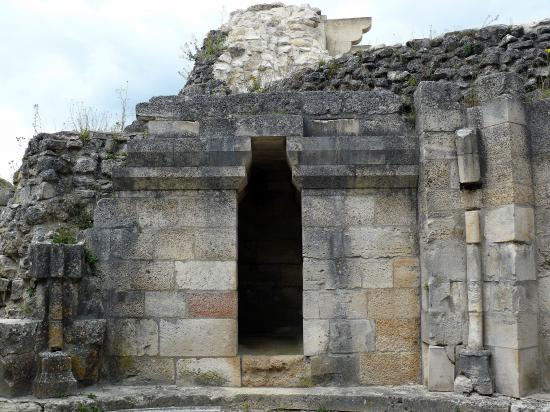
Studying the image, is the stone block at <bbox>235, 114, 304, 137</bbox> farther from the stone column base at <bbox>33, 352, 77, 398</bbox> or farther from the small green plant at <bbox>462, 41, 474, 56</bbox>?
the small green plant at <bbox>462, 41, 474, 56</bbox>

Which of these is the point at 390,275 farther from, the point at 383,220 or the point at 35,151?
the point at 35,151

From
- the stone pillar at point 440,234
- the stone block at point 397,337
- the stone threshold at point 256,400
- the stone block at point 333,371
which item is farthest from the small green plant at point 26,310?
the stone pillar at point 440,234

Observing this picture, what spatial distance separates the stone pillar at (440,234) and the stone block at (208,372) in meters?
1.95

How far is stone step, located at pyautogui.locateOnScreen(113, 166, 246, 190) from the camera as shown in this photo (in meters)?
6.15

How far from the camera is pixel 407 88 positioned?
758 centimetres

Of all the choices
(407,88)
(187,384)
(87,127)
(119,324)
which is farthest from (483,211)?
(87,127)

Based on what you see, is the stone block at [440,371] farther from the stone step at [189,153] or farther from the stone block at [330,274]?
Result: the stone step at [189,153]

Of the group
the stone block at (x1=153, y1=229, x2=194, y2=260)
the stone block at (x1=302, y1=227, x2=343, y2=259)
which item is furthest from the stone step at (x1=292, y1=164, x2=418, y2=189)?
the stone block at (x1=153, y1=229, x2=194, y2=260)

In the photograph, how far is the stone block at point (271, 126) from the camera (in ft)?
20.5

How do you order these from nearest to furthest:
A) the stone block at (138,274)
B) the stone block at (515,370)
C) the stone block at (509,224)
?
the stone block at (515,370) → the stone block at (509,224) → the stone block at (138,274)

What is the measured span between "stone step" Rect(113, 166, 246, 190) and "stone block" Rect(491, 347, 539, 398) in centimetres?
308

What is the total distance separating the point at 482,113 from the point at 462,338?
2240 millimetres

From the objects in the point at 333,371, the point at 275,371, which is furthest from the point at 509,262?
the point at 275,371

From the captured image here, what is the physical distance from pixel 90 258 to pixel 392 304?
125 inches
